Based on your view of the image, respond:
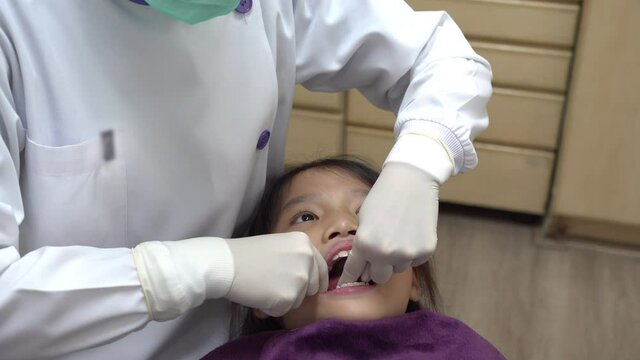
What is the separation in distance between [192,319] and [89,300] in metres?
0.34

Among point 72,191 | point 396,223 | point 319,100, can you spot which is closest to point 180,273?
point 72,191

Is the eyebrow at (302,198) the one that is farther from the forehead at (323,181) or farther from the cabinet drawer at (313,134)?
the cabinet drawer at (313,134)

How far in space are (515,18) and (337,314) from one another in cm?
129

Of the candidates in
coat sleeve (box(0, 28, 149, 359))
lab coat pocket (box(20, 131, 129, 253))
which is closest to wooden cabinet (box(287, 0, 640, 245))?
lab coat pocket (box(20, 131, 129, 253))

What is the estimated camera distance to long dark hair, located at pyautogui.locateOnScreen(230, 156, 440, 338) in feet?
4.05

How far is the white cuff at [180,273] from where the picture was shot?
83 cm

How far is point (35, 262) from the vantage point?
0.79 meters

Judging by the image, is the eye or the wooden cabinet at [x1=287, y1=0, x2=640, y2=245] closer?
the eye

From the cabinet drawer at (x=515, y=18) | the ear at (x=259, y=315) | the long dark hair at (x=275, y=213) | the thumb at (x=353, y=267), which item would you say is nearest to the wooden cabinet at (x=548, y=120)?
the cabinet drawer at (x=515, y=18)

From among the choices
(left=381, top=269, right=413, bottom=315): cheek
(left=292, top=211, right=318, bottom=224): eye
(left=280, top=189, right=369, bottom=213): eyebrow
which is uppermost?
(left=280, top=189, right=369, bottom=213): eyebrow

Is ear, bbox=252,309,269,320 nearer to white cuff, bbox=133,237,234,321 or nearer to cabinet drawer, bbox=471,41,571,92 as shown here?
white cuff, bbox=133,237,234,321

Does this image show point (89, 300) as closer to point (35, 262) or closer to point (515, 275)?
point (35, 262)

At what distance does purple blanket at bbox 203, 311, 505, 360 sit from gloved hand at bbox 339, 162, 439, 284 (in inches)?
4.4

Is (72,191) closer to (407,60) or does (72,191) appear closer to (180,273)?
(180,273)
